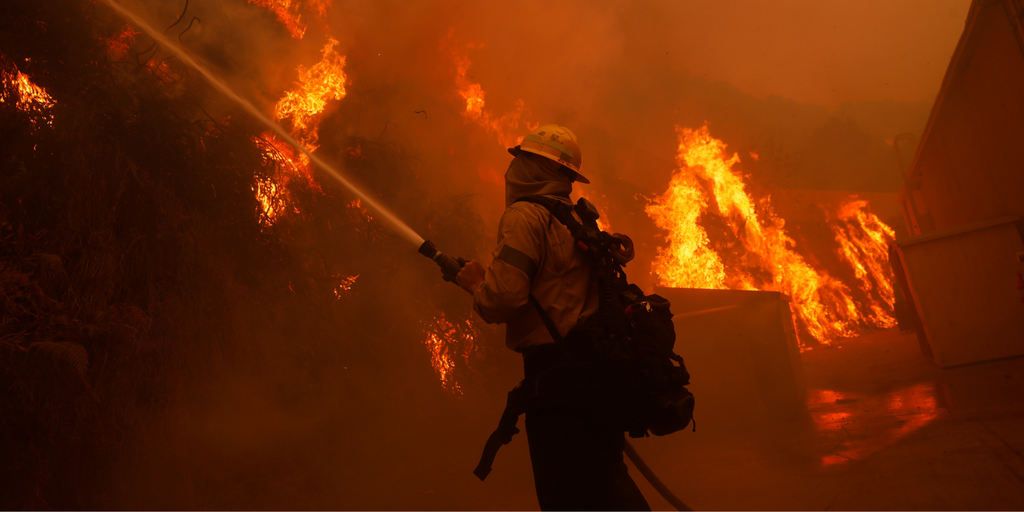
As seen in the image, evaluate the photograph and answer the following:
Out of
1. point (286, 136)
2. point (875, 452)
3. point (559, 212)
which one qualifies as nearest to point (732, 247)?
point (875, 452)

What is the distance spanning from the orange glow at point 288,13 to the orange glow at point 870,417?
7.19 metres

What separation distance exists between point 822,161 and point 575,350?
3294 centimetres

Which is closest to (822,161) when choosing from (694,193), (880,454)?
(694,193)

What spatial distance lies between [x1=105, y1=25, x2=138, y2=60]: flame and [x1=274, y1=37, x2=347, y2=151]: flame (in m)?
1.57

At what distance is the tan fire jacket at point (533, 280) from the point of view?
1.98m

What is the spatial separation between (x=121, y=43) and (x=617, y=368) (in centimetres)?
451

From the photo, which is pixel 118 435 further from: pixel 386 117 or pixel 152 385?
pixel 386 117

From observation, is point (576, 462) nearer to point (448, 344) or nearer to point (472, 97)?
point (448, 344)

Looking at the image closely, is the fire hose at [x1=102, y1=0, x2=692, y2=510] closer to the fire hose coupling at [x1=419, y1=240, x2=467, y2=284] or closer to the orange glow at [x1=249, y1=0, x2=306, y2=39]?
the fire hose coupling at [x1=419, y1=240, x2=467, y2=284]

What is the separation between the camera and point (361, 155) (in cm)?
588

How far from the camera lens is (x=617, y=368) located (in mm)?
1977

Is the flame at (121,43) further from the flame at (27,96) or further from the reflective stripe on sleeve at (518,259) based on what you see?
the reflective stripe on sleeve at (518,259)

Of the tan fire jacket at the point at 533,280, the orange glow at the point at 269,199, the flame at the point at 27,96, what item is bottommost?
the tan fire jacket at the point at 533,280

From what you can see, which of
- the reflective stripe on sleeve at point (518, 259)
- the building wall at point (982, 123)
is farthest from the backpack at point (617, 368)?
the building wall at point (982, 123)
